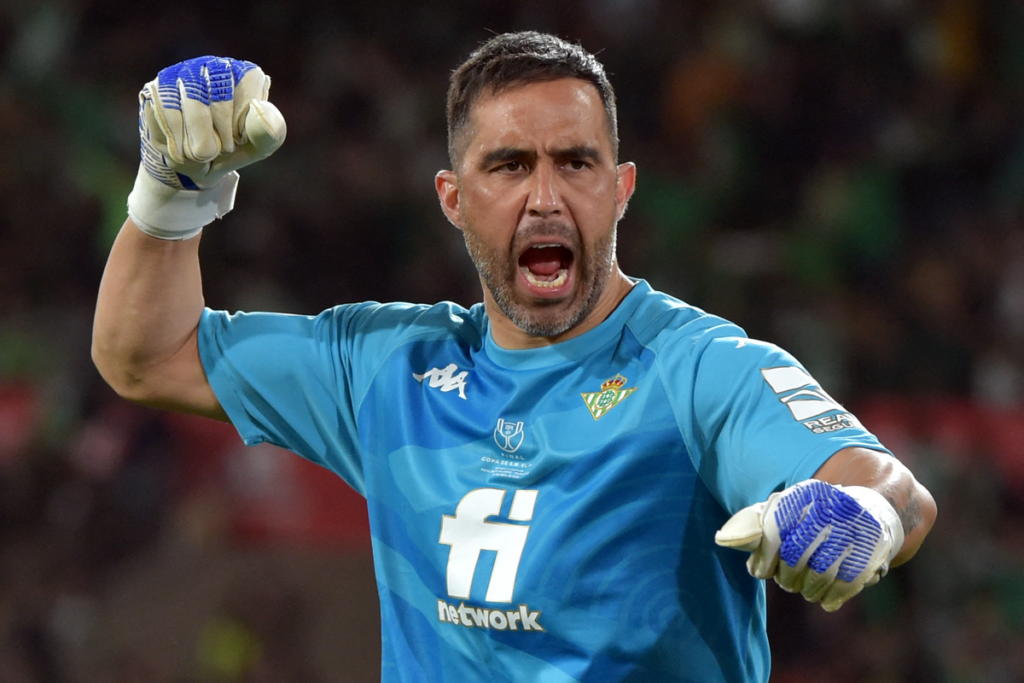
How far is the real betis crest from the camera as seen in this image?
92.8 inches

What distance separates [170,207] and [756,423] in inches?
56.9

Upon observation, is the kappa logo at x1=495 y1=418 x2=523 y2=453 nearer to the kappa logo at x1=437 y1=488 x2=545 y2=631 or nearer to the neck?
the kappa logo at x1=437 y1=488 x2=545 y2=631

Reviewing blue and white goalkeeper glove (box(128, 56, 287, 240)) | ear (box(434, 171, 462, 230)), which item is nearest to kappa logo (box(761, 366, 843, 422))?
ear (box(434, 171, 462, 230))

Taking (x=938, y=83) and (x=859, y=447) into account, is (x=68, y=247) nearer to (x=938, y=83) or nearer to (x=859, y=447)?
(x=938, y=83)

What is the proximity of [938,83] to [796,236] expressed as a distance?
1469 millimetres

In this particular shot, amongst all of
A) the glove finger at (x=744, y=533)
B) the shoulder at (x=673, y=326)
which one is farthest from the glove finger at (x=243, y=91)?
the glove finger at (x=744, y=533)

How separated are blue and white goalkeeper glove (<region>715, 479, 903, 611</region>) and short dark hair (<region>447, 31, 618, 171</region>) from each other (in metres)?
1.12

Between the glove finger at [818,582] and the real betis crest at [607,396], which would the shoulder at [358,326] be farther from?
the glove finger at [818,582]

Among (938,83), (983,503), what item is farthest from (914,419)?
(938,83)

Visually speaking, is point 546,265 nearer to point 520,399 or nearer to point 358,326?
point 520,399

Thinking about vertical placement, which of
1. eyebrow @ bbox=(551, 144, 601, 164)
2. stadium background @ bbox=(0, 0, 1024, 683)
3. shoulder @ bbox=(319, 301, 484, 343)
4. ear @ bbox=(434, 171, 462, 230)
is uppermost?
eyebrow @ bbox=(551, 144, 601, 164)

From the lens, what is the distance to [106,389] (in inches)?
245

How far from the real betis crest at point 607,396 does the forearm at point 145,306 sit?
40.9 inches

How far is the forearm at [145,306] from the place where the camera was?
2.79m
